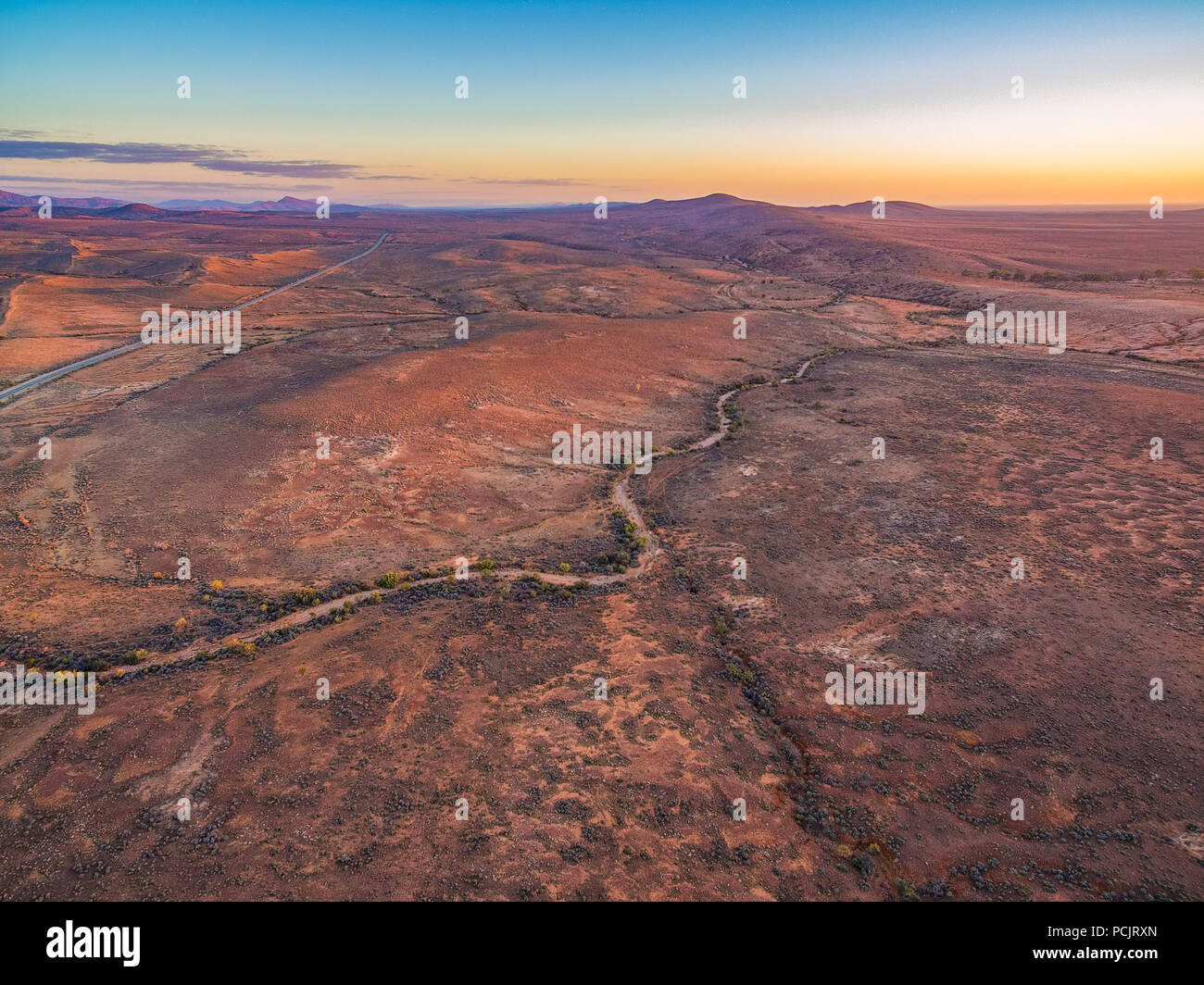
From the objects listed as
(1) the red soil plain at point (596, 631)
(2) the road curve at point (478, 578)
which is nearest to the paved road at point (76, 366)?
(1) the red soil plain at point (596, 631)

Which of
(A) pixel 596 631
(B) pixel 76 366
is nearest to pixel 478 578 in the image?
(A) pixel 596 631

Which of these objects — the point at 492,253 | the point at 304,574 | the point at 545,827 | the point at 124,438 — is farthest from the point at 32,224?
the point at 545,827

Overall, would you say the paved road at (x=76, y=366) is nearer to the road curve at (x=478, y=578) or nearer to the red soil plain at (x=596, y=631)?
the red soil plain at (x=596, y=631)

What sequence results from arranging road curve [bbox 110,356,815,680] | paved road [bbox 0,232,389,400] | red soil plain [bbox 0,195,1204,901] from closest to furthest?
1. red soil plain [bbox 0,195,1204,901]
2. road curve [bbox 110,356,815,680]
3. paved road [bbox 0,232,389,400]

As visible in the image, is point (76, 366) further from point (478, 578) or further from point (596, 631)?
point (596, 631)

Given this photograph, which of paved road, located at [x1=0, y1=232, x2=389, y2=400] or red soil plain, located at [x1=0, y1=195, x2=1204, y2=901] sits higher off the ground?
paved road, located at [x1=0, y1=232, x2=389, y2=400]

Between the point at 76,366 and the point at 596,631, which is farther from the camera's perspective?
the point at 76,366

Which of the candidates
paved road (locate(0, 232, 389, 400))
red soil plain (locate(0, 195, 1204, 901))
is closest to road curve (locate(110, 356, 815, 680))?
red soil plain (locate(0, 195, 1204, 901))

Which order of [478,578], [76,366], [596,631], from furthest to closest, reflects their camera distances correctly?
[76,366]
[478,578]
[596,631]

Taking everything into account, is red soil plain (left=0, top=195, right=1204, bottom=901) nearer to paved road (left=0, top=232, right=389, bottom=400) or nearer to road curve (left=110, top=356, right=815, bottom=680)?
road curve (left=110, top=356, right=815, bottom=680)
